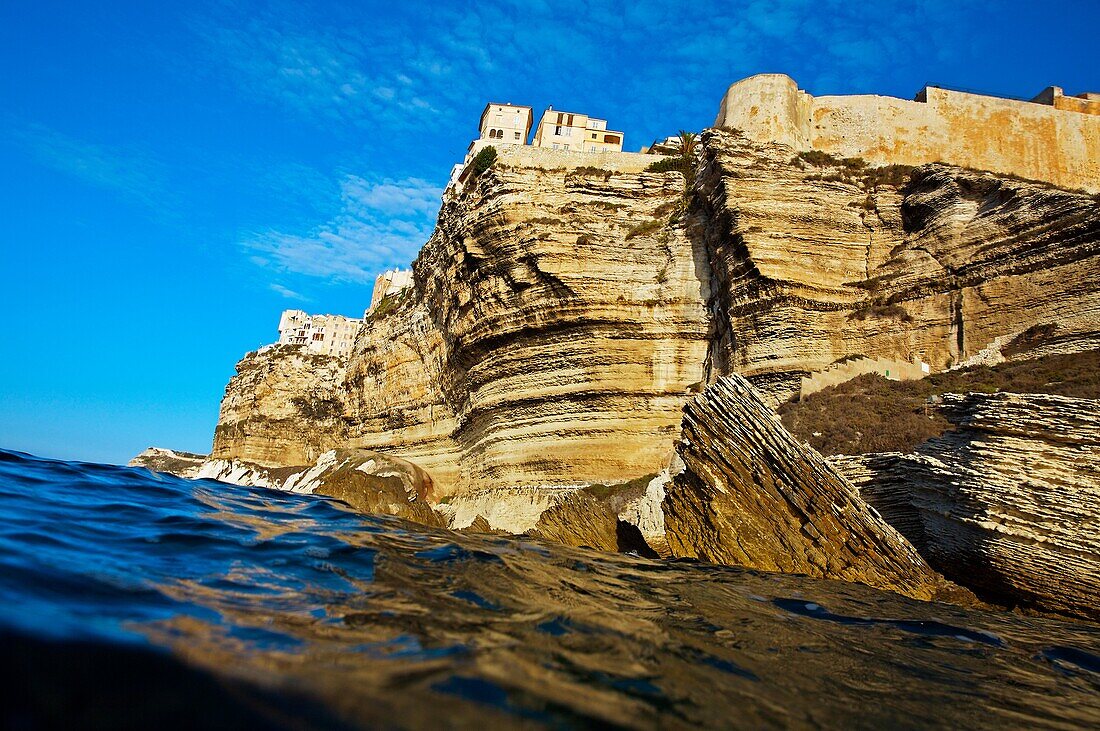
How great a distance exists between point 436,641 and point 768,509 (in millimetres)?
7278

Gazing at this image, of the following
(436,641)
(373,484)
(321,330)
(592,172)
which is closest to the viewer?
(436,641)

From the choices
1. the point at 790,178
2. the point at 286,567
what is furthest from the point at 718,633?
the point at 790,178

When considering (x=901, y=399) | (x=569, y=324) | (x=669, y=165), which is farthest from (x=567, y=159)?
(x=901, y=399)

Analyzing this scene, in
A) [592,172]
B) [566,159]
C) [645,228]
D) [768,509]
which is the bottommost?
[768,509]

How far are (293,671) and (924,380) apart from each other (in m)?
18.3

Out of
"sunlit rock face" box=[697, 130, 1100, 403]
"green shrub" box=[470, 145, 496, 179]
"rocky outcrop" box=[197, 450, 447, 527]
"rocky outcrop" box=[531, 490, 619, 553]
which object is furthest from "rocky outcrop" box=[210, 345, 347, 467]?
"rocky outcrop" box=[531, 490, 619, 553]

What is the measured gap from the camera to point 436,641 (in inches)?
129

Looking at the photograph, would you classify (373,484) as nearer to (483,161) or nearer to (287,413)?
(483,161)

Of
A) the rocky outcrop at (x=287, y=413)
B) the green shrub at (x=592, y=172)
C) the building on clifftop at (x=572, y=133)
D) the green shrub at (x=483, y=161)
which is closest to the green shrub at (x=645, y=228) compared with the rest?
the green shrub at (x=592, y=172)

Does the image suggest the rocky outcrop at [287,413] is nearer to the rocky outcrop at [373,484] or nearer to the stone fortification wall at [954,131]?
the rocky outcrop at [373,484]

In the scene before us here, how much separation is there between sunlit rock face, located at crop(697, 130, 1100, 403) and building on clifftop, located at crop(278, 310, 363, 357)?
80337 millimetres

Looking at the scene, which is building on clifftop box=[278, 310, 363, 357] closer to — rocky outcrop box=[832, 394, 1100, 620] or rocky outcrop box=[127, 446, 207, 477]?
rocky outcrop box=[127, 446, 207, 477]

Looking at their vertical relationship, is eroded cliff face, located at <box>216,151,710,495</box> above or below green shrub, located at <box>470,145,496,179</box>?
below

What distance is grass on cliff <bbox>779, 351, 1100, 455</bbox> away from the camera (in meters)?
12.9
